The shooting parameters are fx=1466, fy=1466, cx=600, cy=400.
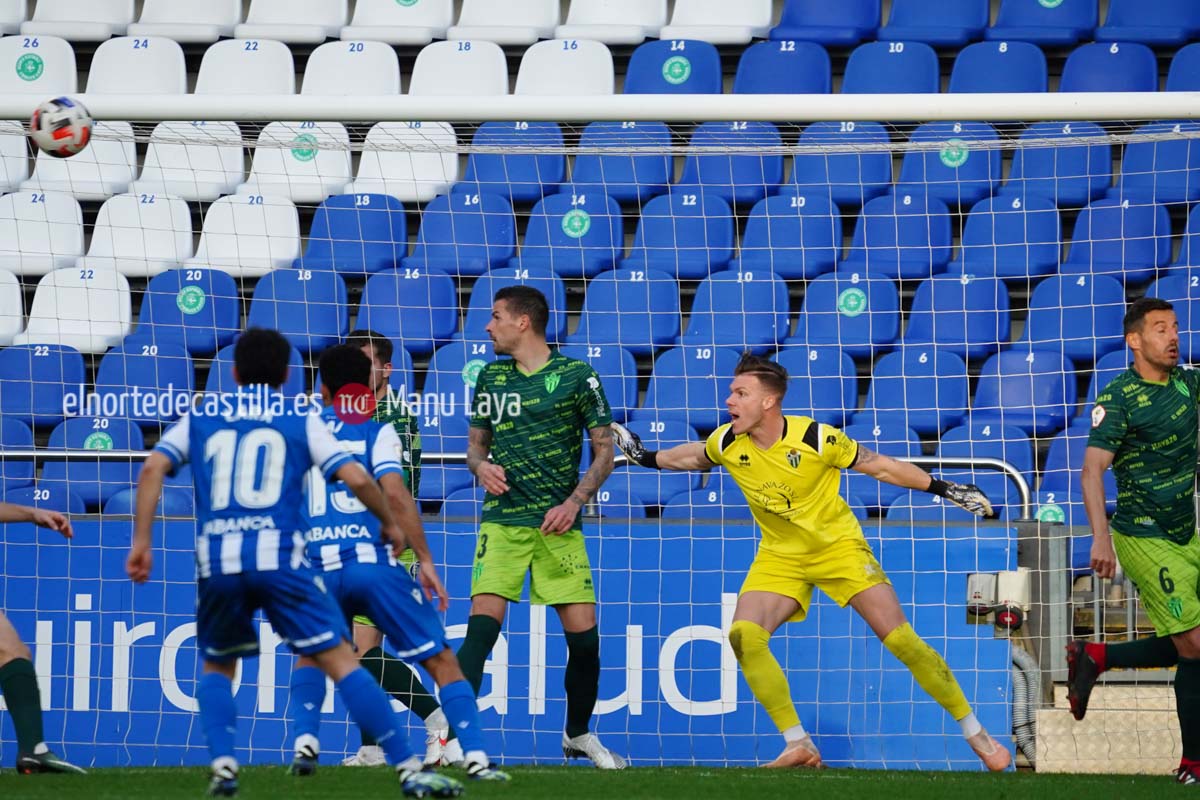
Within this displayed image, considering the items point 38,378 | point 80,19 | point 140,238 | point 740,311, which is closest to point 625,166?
point 740,311

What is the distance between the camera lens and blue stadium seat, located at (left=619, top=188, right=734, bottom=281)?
999cm

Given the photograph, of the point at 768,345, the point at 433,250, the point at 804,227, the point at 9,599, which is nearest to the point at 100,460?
the point at 9,599

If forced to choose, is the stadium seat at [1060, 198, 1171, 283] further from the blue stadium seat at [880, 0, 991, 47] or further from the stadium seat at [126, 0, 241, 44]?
the stadium seat at [126, 0, 241, 44]

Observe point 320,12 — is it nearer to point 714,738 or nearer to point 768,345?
point 768,345

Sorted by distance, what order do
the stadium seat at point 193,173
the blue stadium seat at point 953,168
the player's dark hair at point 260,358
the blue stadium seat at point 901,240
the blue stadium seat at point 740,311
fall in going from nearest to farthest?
the player's dark hair at point 260,358, the blue stadium seat at point 740,311, the blue stadium seat at point 901,240, the blue stadium seat at point 953,168, the stadium seat at point 193,173

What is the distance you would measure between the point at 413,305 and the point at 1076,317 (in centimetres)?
432

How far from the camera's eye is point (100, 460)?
863cm

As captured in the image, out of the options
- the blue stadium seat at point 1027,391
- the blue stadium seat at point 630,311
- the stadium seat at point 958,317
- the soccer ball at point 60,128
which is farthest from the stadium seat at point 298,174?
the blue stadium seat at point 1027,391

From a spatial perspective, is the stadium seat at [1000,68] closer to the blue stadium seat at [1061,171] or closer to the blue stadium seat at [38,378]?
the blue stadium seat at [1061,171]

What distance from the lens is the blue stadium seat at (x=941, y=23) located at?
10.9m

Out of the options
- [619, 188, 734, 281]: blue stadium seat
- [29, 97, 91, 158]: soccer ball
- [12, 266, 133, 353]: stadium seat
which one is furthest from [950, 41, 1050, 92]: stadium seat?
[29, 97, 91, 158]: soccer ball

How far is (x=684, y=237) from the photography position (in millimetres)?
10133

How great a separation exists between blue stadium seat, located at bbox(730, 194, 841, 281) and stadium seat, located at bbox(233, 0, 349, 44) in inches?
160

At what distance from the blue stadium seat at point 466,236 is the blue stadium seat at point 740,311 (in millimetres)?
1346
